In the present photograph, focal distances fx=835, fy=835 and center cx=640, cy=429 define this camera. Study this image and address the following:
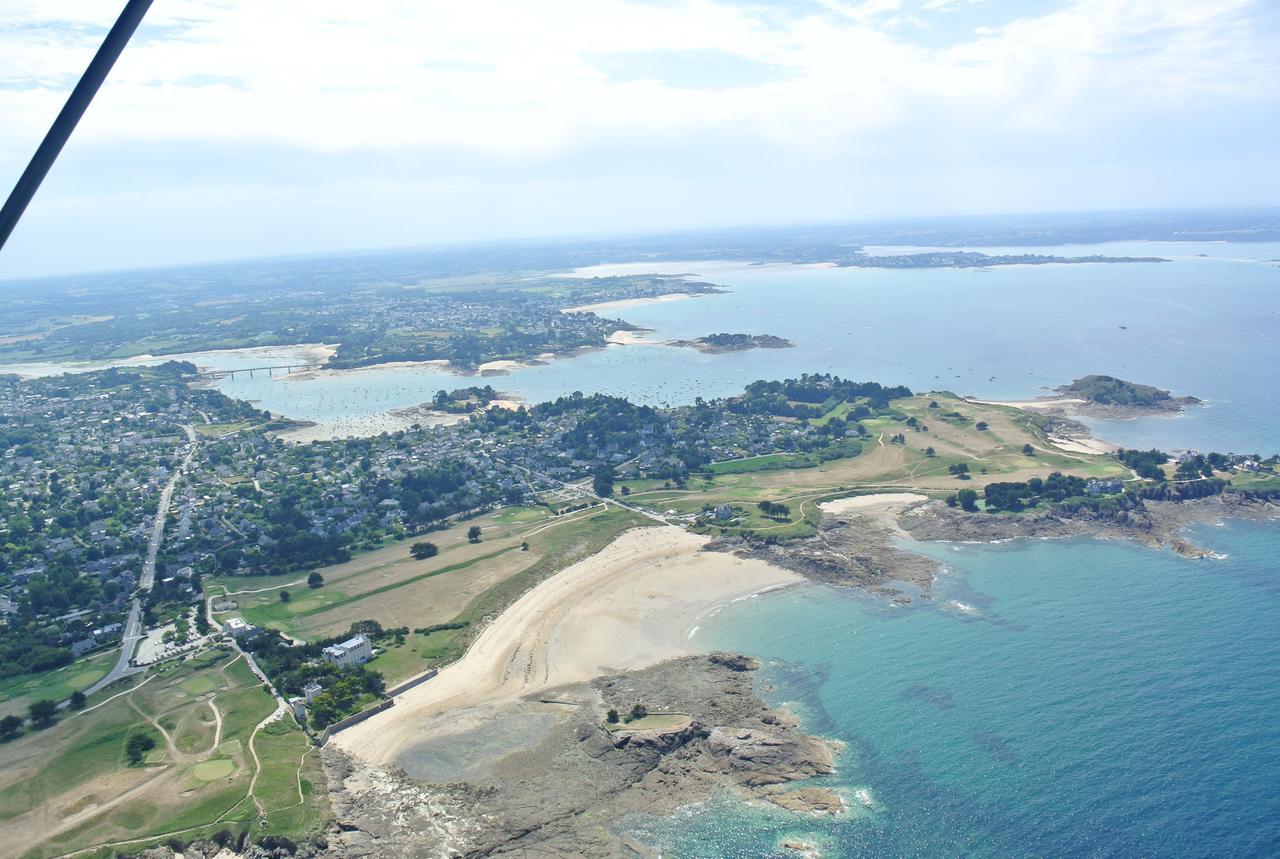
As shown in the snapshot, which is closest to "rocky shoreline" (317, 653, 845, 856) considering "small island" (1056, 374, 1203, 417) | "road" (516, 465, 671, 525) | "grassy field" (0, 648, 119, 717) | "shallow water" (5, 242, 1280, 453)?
"grassy field" (0, 648, 119, 717)

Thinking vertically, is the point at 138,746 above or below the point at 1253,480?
below

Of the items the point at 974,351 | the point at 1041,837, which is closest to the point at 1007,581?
the point at 1041,837

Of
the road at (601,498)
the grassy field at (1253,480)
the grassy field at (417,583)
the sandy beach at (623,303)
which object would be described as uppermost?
the sandy beach at (623,303)

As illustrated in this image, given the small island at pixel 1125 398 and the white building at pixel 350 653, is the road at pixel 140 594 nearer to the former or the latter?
the white building at pixel 350 653

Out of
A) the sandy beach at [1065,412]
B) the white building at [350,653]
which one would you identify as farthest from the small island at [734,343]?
the white building at [350,653]

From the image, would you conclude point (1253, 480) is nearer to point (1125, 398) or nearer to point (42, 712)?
point (1125, 398)

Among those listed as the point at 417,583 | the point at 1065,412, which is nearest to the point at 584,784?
the point at 417,583
